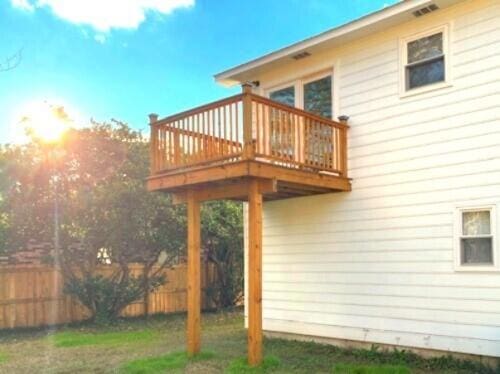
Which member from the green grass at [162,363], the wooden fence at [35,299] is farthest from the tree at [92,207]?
the green grass at [162,363]

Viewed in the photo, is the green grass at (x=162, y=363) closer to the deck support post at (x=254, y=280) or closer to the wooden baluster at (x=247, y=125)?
the deck support post at (x=254, y=280)

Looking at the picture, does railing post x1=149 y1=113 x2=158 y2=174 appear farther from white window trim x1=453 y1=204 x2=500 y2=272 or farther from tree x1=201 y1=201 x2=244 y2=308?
tree x1=201 y1=201 x2=244 y2=308

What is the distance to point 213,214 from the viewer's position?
14.4 metres

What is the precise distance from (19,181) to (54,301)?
286 cm

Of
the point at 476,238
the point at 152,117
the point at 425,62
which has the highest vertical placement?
the point at 425,62

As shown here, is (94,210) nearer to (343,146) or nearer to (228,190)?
(228,190)

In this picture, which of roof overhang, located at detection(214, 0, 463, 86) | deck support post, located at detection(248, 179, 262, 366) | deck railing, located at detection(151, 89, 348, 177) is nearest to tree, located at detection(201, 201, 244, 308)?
roof overhang, located at detection(214, 0, 463, 86)

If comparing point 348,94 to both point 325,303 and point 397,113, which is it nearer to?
point 397,113

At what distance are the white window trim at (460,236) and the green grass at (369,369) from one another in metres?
1.59

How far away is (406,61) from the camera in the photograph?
27.2 ft

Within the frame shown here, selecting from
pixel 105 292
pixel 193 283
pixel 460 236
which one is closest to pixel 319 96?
pixel 460 236

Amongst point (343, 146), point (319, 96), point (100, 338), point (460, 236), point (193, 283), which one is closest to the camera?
point (460, 236)

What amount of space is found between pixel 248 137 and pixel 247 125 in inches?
6.9

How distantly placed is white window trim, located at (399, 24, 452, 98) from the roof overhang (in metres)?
0.30
